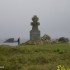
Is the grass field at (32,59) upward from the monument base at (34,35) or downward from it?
downward

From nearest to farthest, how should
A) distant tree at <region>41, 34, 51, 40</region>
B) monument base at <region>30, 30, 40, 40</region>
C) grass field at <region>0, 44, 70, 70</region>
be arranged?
grass field at <region>0, 44, 70, 70</region> < monument base at <region>30, 30, 40, 40</region> < distant tree at <region>41, 34, 51, 40</region>

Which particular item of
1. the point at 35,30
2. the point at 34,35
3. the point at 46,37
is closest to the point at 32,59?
the point at 34,35

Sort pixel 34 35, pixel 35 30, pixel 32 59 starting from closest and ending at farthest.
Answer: pixel 32 59 → pixel 34 35 → pixel 35 30

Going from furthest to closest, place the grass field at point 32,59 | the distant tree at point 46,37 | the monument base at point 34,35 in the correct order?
1. the distant tree at point 46,37
2. the monument base at point 34,35
3. the grass field at point 32,59

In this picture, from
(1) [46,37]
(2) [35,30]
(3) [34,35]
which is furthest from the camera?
(1) [46,37]

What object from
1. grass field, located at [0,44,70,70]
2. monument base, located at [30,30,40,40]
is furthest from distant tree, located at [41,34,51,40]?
grass field, located at [0,44,70,70]

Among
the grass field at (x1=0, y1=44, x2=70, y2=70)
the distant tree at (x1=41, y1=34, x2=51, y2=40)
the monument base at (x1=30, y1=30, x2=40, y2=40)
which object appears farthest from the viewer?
the distant tree at (x1=41, y1=34, x2=51, y2=40)

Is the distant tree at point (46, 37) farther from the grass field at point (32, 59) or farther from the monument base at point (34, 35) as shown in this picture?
the grass field at point (32, 59)


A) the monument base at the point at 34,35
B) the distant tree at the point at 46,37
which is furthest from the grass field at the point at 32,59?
the distant tree at the point at 46,37

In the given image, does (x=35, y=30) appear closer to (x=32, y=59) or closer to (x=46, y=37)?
(x=46, y=37)

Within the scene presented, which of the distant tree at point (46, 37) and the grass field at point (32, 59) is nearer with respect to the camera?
the grass field at point (32, 59)

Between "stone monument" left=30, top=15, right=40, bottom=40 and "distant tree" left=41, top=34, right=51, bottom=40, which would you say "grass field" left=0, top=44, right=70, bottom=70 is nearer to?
"stone monument" left=30, top=15, right=40, bottom=40

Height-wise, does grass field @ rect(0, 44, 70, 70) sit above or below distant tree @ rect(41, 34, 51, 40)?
below

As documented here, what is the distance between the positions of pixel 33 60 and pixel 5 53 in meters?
2.73
